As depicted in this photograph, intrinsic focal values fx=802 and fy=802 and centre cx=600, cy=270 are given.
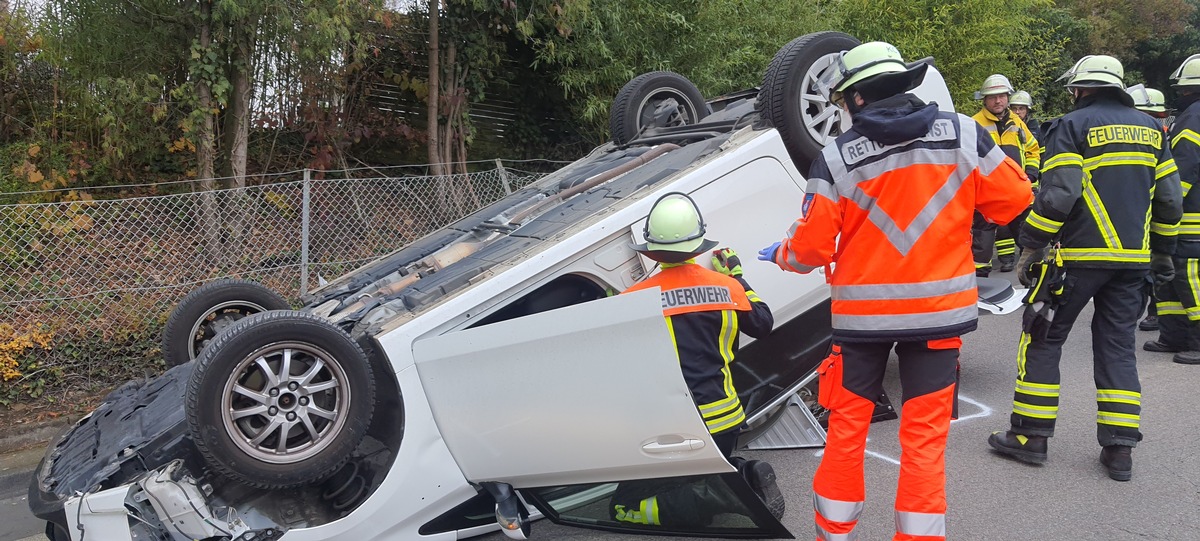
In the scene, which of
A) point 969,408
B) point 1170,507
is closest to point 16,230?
point 969,408

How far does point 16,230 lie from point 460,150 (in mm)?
4289

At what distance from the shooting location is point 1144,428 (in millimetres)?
4043

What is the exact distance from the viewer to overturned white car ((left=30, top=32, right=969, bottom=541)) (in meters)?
2.62

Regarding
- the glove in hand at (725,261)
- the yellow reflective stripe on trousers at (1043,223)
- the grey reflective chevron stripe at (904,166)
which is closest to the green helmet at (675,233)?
the glove in hand at (725,261)

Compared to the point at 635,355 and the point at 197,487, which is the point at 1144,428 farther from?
the point at 197,487

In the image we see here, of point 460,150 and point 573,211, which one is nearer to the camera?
point 573,211

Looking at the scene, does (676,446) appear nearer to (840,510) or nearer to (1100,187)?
(840,510)

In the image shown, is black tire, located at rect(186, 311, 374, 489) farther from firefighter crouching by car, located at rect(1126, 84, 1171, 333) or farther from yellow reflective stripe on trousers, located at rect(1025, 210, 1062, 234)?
firefighter crouching by car, located at rect(1126, 84, 1171, 333)

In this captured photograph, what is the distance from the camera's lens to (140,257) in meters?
5.75

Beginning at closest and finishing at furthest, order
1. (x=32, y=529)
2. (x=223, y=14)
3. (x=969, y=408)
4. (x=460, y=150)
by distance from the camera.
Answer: (x=32, y=529) → (x=969, y=408) → (x=223, y=14) → (x=460, y=150)

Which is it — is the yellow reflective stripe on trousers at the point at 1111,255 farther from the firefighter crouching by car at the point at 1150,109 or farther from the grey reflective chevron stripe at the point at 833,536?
the grey reflective chevron stripe at the point at 833,536

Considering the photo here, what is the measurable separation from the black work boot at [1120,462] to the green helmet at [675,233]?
210 centimetres

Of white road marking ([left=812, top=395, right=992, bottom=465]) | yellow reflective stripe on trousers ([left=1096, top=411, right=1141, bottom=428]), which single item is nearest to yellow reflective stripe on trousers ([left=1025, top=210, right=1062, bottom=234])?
yellow reflective stripe on trousers ([left=1096, top=411, right=1141, bottom=428])

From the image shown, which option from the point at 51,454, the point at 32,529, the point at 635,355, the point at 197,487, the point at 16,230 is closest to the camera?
the point at 635,355
